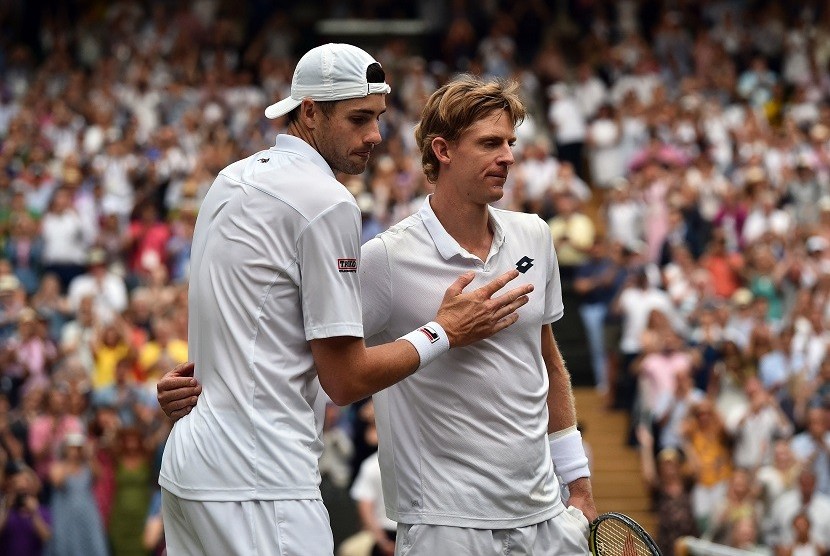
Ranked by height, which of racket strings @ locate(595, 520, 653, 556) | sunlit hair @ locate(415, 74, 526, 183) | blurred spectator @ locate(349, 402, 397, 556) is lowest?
blurred spectator @ locate(349, 402, 397, 556)

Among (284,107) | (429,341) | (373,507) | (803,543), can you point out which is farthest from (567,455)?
(803,543)

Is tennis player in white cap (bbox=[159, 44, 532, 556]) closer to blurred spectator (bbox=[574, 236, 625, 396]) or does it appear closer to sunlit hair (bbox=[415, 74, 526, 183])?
sunlit hair (bbox=[415, 74, 526, 183])

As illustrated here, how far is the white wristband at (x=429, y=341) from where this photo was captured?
4359mm

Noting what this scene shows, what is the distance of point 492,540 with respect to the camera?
4.66 m

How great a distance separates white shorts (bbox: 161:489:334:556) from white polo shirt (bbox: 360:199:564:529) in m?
0.64

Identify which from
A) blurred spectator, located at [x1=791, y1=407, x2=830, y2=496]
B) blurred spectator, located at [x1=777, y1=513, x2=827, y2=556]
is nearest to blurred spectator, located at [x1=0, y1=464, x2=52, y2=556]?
blurred spectator, located at [x1=777, y1=513, x2=827, y2=556]

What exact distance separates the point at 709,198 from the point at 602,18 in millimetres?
7319

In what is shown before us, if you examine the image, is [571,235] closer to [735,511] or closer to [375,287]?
[735,511]

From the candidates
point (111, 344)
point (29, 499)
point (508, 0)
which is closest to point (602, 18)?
point (508, 0)

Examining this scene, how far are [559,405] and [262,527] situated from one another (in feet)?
4.55

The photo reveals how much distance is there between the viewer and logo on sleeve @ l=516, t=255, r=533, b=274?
4.84m

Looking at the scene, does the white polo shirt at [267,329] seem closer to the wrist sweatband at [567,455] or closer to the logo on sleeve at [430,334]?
the logo on sleeve at [430,334]

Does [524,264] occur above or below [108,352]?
above

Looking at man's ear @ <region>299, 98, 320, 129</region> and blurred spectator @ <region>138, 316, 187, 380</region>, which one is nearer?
man's ear @ <region>299, 98, 320, 129</region>
